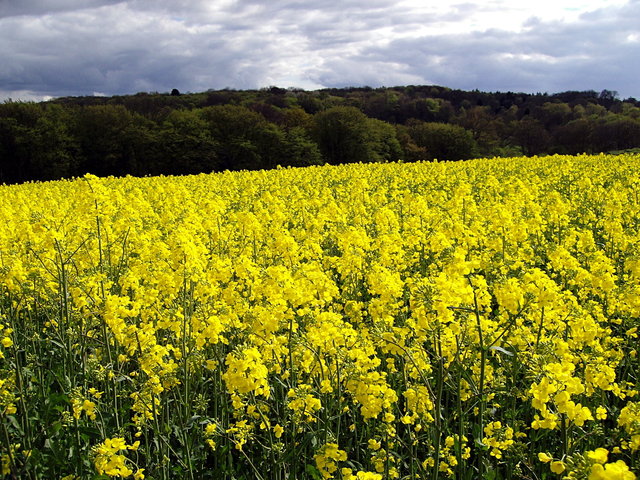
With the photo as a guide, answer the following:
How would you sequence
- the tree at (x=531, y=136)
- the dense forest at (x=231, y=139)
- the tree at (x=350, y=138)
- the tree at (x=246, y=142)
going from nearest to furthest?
1. the tree at (x=246, y=142)
2. the dense forest at (x=231, y=139)
3. the tree at (x=350, y=138)
4. the tree at (x=531, y=136)

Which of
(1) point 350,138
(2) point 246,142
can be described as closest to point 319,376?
(2) point 246,142

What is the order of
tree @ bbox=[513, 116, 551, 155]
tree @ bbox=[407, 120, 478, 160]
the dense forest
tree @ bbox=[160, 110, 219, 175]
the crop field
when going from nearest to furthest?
the crop field, tree @ bbox=[160, 110, 219, 175], the dense forest, tree @ bbox=[407, 120, 478, 160], tree @ bbox=[513, 116, 551, 155]

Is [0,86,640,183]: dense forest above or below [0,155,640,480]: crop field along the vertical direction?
above

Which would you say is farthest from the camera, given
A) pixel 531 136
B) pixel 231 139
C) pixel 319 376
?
pixel 531 136

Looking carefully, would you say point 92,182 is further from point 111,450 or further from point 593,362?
point 593,362

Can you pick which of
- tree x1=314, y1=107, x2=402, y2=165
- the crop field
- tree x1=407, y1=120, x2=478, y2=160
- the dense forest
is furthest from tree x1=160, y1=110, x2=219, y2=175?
the crop field

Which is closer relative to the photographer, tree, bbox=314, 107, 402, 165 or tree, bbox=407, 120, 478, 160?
tree, bbox=314, 107, 402, 165

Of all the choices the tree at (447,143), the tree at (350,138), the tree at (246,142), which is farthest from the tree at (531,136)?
the tree at (246,142)

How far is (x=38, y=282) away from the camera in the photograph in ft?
21.3

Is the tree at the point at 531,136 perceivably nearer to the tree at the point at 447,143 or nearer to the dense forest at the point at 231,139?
the dense forest at the point at 231,139

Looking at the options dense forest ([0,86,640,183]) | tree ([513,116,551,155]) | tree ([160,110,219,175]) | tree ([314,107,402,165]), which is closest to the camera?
tree ([160,110,219,175])

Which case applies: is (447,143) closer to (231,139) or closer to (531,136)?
(531,136)

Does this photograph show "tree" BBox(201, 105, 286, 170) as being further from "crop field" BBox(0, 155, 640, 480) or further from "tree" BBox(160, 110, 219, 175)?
"crop field" BBox(0, 155, 640, 480)

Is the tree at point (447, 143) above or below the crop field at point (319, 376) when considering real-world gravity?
above
